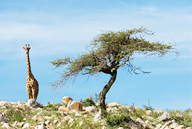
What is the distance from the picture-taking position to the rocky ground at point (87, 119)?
35.4 ft

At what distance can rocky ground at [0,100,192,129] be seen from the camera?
10.8 meters

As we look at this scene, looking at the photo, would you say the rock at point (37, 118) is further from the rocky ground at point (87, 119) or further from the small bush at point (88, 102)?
the small bush at point (88, 102)

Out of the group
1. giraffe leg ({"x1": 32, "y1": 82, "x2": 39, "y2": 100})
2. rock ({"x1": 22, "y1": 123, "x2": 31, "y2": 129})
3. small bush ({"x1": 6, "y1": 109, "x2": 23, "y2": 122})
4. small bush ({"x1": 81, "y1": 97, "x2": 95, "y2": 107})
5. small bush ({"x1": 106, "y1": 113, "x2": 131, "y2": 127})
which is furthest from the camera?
giraffe leg ({"x1": 32, "y1": 82, "x2": 39, "y2": 100})

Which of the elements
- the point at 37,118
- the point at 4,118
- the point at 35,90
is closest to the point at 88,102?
the point at 35,90

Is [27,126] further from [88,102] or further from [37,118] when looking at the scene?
[88,102]

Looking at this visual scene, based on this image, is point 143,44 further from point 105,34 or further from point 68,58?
point 68,58

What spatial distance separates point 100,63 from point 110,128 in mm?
3054

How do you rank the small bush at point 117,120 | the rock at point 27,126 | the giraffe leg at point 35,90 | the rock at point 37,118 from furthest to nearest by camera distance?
the giraffe leg at point 35,90, the rock at point 37,118, the small bush at point 117,120, the rock at point 27,126

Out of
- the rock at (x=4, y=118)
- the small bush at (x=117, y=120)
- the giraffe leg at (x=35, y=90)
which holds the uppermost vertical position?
the giraffe leg at (x=35, y=90)

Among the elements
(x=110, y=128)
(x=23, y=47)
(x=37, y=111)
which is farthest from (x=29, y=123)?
(x=23, y=47)

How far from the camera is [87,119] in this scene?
1160 cm

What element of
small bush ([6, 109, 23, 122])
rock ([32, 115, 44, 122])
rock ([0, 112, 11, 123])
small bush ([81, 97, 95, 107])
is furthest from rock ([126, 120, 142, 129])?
rock ([0, 112, 11, 123])

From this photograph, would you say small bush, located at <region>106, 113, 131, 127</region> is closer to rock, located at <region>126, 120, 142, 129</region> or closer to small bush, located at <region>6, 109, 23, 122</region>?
rock, located at <region>126, 120, 142, 129</region>

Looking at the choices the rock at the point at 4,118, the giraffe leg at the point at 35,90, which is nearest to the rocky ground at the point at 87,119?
the rock at the point at 4,118
